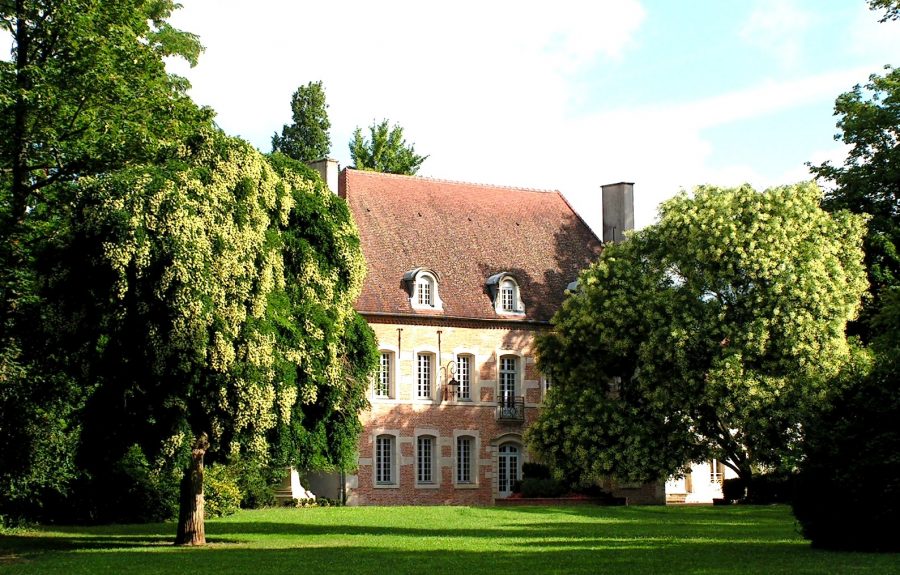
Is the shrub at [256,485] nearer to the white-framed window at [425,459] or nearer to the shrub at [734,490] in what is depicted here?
the white-framed window at [425,459]

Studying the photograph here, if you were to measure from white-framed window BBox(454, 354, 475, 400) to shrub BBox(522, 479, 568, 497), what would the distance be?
200 inches

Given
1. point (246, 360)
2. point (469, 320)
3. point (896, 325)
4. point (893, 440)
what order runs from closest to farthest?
point (893, 440) → point (246, 360) → point (896, 325) → point (469, 320)

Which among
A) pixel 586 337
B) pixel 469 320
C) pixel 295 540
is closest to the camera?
pixel 295 540

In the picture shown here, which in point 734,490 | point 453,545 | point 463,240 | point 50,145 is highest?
point 463,240

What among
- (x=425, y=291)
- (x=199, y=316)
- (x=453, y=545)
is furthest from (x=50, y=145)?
(x=425, y=291)

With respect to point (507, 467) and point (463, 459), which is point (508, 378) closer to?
point (507, 467)

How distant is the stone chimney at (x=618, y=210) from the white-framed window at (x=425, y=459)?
10867 millimetres

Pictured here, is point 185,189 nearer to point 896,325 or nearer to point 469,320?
point 896,325

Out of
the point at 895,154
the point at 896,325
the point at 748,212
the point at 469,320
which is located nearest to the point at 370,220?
the point at 469,320

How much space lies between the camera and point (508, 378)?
48625mm

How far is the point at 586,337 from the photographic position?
135ft

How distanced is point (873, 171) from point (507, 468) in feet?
52.0

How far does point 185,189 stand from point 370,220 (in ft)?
75.5

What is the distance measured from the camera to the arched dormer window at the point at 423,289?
153 ft
